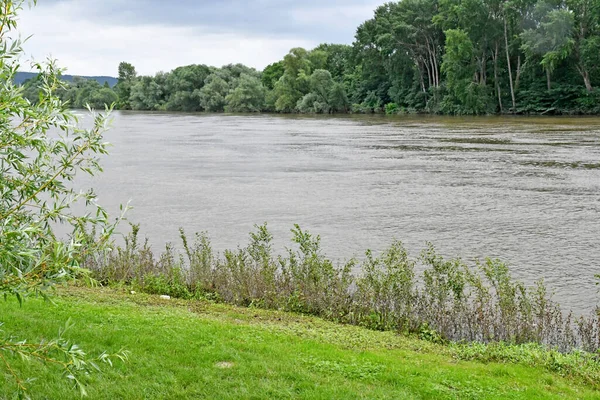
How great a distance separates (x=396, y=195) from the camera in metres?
25.0

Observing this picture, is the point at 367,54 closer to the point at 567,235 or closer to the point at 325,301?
the point at 567,235

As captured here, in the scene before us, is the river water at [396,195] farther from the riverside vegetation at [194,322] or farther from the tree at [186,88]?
the tree at [186,88]

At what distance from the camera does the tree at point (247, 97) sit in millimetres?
114338

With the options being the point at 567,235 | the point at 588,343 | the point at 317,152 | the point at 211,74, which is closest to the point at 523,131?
the point at 317,152

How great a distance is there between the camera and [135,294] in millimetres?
11602

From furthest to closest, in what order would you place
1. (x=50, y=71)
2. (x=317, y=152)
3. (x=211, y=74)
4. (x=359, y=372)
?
(x=211, y=74) < (x=317, y=152) < (x=359, y=372) < (x=50, y=71)

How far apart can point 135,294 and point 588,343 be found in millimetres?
7824

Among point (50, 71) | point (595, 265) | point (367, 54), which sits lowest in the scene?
point (595, 265)

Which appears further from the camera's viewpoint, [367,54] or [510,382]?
[367,54]

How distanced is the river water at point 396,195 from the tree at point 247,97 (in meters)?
68.2

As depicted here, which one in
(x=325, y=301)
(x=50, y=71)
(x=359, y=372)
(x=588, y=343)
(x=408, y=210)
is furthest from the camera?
(x=408, y=210)

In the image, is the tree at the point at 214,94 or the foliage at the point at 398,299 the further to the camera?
the tree at the point at 214,94

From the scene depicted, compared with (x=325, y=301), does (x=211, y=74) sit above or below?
above

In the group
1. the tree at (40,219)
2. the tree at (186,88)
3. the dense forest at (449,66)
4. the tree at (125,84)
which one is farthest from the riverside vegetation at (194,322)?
the tree at (125,84)
